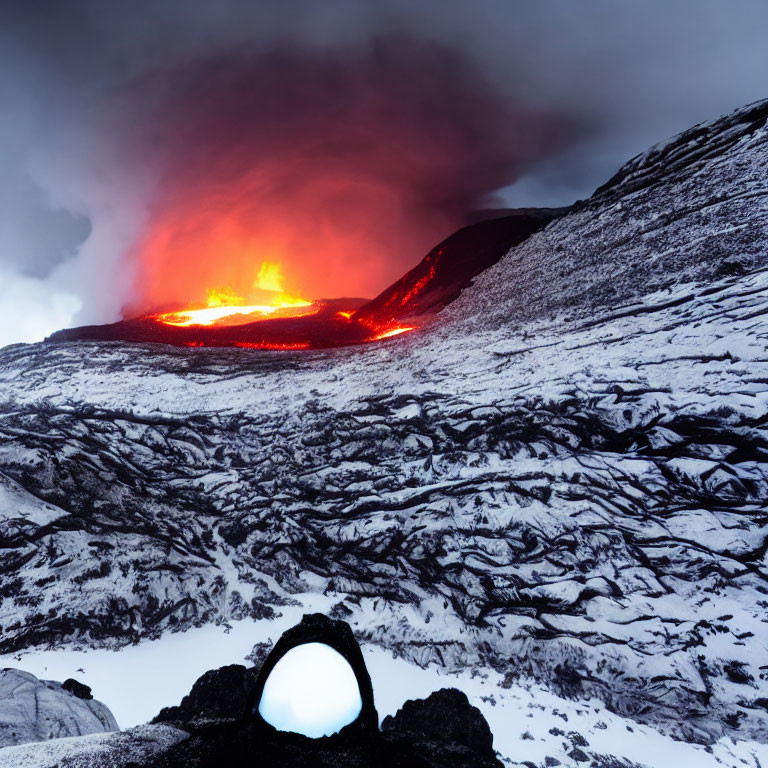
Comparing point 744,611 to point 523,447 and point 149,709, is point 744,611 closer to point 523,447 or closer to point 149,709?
point 523,447

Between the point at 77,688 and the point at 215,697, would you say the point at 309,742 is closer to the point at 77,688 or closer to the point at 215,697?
the point at 215,697

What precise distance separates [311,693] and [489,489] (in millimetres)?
7182

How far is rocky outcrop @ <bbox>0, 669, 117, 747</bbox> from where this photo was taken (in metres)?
5.09

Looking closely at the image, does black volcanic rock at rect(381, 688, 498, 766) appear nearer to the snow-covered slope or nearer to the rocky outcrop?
Result: the snow-covered slope

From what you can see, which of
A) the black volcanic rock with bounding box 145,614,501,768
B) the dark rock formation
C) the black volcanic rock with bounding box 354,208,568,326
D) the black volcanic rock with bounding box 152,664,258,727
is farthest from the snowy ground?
the black volcanic rock with bounding box 354,208,568,326

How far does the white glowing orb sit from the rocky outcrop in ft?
12.0

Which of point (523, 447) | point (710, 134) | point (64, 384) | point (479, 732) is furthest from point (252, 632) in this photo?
point (710, 134)

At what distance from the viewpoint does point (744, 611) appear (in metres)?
7.25

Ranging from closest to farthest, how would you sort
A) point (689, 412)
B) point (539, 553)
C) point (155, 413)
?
1. point (539, 553)
2. point (689, 412)
3. point (155, 413)

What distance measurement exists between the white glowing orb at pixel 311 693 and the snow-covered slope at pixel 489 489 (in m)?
4.96

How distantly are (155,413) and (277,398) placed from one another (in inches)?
157

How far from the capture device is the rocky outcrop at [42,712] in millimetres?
5090

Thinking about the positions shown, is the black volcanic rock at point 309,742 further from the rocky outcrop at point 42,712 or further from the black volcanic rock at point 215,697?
the black volcanic rock at point 215,697

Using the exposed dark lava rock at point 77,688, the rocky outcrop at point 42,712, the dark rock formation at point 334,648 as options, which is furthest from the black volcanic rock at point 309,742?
the exposed dark lava rock at point 77,688
